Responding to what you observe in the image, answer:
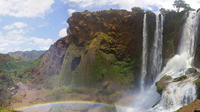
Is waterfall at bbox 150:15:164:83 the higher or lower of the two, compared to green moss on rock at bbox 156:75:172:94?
higher

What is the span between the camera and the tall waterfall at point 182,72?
2005 cm

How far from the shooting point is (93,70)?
36531 millimetres

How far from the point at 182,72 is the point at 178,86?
6.15m

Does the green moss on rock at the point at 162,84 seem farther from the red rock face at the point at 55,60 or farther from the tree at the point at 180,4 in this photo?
the red rock face at the point at 55,60

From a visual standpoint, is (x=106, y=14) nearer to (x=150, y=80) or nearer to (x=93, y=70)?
(x=93, y=70)

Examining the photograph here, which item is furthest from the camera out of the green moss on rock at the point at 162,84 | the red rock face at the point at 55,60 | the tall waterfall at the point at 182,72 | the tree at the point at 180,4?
the red rock face at the point at 55,60

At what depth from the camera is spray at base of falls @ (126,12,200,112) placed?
20219 mm

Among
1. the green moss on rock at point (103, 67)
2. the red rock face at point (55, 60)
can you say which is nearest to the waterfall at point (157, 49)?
the green moss on rock at point (103, 67)

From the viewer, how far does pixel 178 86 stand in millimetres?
21234

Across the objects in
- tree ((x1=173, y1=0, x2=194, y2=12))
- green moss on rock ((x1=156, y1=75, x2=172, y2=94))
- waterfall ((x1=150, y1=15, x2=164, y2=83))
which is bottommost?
green moss on rock ((x1=156, y1=75, x2=172, y2=94))

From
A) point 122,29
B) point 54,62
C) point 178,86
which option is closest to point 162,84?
point 178,86

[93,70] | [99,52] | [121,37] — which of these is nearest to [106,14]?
[121,37]

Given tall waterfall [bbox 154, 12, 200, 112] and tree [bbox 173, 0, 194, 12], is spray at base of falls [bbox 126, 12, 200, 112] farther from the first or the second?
tree [bbox 173, 0, 194, 12]

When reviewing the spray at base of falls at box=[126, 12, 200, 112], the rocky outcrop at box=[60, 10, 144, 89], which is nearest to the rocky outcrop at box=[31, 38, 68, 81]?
the rocky outcrop at box=[60, 10, 144, 89]
